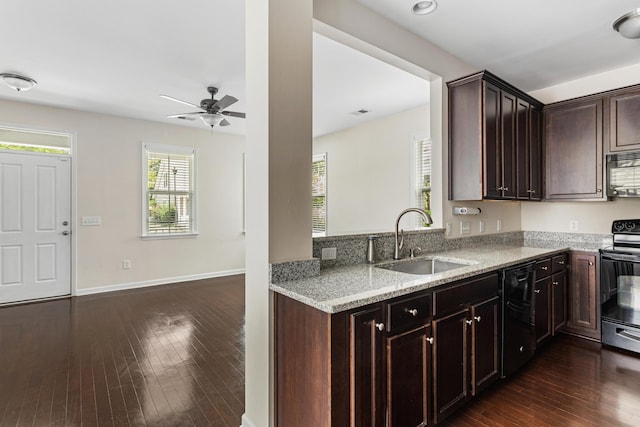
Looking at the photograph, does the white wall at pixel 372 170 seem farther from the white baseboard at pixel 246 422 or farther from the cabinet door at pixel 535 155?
the white baseboard at pixel 246 422

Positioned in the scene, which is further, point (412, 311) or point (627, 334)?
point (627, 334)

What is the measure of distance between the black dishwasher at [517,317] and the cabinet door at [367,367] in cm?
129

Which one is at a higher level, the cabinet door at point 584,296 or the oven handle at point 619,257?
the oven handle at point 619,257

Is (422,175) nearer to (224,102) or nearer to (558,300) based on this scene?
(558,300)

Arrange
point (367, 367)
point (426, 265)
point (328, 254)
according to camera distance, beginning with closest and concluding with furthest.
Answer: point (367, 367) < point (328, 254) < point (426, 265)

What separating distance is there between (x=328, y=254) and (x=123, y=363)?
2.08m

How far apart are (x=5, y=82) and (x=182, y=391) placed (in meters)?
4.13

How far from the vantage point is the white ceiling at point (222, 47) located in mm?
2486

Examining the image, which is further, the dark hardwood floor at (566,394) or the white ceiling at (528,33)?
the white ceiling at (528,33)

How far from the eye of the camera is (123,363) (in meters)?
2.74

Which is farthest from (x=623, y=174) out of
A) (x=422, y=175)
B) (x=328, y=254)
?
(x=328, y=254)

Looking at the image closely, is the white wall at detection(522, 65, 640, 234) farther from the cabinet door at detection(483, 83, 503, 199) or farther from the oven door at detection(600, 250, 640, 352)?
the cabinet door at detection(483, 83, 503, 199)

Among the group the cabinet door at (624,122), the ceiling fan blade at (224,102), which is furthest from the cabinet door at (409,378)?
the ceiling fan blade at (224,102)

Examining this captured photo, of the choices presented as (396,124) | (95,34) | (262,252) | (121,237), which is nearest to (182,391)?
(262,252)
